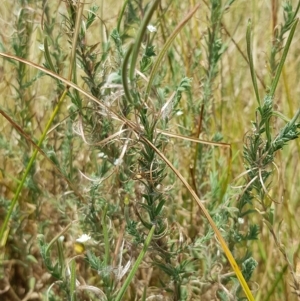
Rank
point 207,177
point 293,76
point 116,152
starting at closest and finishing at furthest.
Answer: point 116,152 → point 207,177 → point 293,76

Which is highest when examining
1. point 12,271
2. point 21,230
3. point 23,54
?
point 23,54

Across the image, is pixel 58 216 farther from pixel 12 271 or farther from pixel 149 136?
pixel 149 136

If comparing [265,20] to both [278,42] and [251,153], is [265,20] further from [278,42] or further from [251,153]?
[251,153]

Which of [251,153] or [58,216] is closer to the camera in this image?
[251,153]

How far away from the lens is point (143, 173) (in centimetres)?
83

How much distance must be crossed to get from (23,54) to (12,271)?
1.74 ft

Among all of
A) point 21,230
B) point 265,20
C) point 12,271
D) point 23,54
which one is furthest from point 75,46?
point 265,20

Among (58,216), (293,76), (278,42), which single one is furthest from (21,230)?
(293,76)

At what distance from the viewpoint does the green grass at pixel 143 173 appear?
2.81ft

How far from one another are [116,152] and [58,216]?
17.1 inches

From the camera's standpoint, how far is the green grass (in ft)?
2.81

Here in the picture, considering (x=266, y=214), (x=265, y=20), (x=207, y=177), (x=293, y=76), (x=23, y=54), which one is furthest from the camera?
(x=265, y=20)

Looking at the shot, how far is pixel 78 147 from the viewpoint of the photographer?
137 cm

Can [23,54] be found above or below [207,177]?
above
